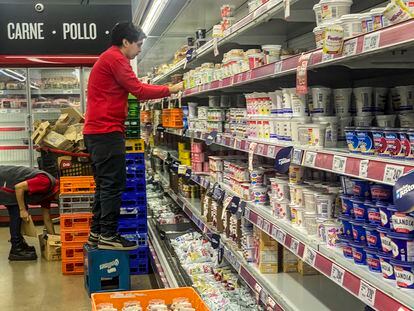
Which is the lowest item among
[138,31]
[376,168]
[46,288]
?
[46,288]

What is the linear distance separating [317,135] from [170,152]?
4551 millimetres

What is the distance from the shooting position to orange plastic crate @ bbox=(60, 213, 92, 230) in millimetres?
5406

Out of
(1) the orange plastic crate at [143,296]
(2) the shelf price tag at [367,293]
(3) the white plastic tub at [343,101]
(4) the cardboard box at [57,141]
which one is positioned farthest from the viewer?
(4) the cardboard box at [57,141]

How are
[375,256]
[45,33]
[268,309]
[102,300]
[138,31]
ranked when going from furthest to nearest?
[45,33]
[138,31]
[102,300]
[268,309]
[375,256]

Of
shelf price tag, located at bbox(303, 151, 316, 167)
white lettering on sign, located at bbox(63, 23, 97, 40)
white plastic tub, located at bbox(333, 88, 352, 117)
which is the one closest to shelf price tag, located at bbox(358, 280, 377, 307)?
shelf price tag, located at bbox(303, 151, 316, 167)

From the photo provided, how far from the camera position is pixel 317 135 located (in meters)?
2.22

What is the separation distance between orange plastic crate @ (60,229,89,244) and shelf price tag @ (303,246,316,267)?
11.8 feet

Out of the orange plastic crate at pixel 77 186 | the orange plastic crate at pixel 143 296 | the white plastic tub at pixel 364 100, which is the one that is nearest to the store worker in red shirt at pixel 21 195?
the orange plastic crate at pixel 77 186

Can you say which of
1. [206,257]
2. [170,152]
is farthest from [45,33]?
[206,257]

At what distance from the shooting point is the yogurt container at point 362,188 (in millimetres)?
1852

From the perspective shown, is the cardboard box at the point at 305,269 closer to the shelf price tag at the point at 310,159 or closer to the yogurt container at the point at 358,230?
the shelf price tag at the point at 310,159

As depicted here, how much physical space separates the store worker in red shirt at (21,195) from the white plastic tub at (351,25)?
15.2 feet

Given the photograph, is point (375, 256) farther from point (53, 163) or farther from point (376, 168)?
point (53, 163)

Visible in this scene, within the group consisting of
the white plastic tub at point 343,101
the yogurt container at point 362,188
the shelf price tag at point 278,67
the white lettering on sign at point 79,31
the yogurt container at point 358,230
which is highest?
the white lettering on sign at point 79,31
